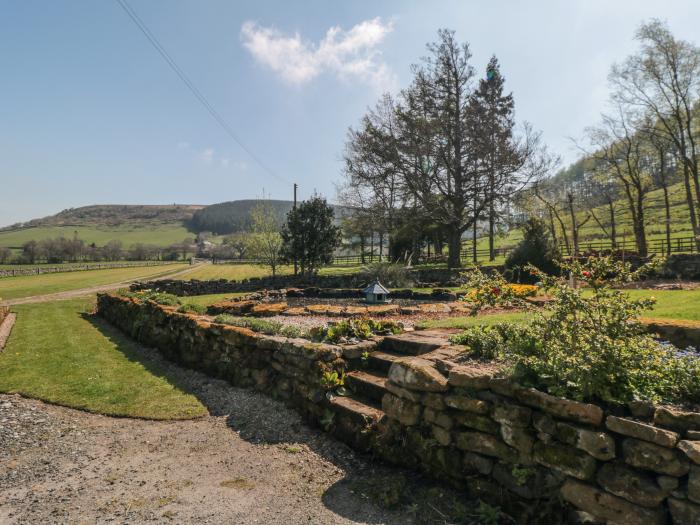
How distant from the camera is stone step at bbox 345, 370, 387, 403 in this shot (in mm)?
5230

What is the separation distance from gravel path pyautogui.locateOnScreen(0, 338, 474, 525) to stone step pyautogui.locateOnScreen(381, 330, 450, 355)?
5.47ft

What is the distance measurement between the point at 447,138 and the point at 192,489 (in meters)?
24.0

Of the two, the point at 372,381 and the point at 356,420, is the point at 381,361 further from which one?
the point at 356,420

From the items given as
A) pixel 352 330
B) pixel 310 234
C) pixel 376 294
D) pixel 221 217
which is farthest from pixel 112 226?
pixel 352 330

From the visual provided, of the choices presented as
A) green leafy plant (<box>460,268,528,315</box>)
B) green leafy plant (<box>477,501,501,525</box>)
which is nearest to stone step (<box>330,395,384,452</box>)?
green leafy plant (<box>477,501,501,525</box>)

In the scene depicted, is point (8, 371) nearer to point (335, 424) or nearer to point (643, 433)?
point (335, 424)

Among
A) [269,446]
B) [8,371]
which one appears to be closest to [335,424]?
[269,446]

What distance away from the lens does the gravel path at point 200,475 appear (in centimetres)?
376

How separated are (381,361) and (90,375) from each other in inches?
259

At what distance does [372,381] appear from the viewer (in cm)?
539

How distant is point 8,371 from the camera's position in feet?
27.9

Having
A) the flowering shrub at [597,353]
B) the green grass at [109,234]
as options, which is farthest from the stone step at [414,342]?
the green grass at [109,234]

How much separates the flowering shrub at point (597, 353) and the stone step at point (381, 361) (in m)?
1.78

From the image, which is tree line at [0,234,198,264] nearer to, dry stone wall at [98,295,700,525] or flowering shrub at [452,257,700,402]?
dry stone wall at [98,295,700,525]
